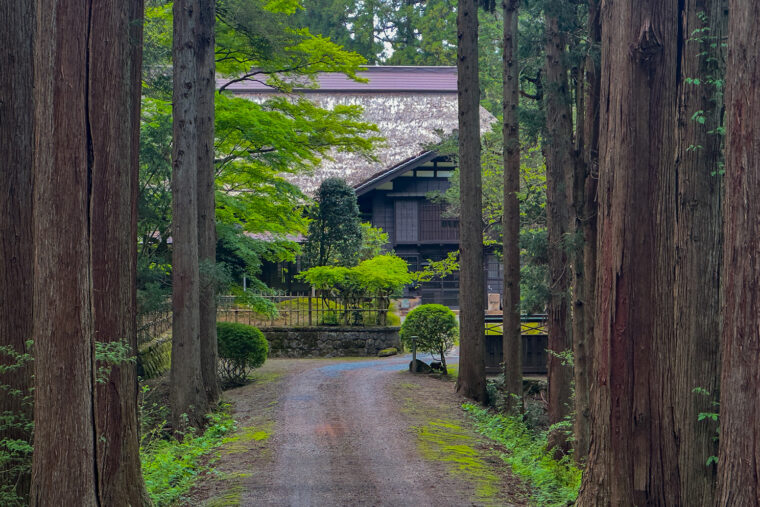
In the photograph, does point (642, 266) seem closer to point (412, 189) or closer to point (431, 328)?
point (431, 328)

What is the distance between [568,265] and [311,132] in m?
9.44

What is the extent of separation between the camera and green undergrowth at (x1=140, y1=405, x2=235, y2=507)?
31.2ft

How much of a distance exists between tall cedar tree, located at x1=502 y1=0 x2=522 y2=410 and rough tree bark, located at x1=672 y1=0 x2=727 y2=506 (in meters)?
7.94

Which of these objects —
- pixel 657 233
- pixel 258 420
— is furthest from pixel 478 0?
pixel 657 233

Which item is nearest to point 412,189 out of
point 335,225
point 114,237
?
point 335,225

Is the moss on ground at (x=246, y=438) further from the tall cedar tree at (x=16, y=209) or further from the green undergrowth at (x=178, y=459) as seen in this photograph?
the tall cedar tree at (x=16, y=209)

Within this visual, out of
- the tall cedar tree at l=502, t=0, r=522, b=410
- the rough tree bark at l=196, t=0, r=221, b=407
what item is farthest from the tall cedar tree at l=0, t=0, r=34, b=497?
the tall cedar tree at l=502, t=0, r=522, b=410

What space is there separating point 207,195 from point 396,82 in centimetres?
2977

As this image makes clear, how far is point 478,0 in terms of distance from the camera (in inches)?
668

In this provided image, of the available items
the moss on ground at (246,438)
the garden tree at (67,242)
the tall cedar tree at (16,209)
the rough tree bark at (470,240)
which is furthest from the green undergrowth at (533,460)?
the tall cedar tree at (16,209)

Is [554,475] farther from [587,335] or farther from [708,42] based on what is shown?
[708,42]

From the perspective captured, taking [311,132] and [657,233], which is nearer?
[657,233]

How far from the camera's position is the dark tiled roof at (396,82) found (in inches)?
1719

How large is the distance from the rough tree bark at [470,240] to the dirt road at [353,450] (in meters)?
0.74
